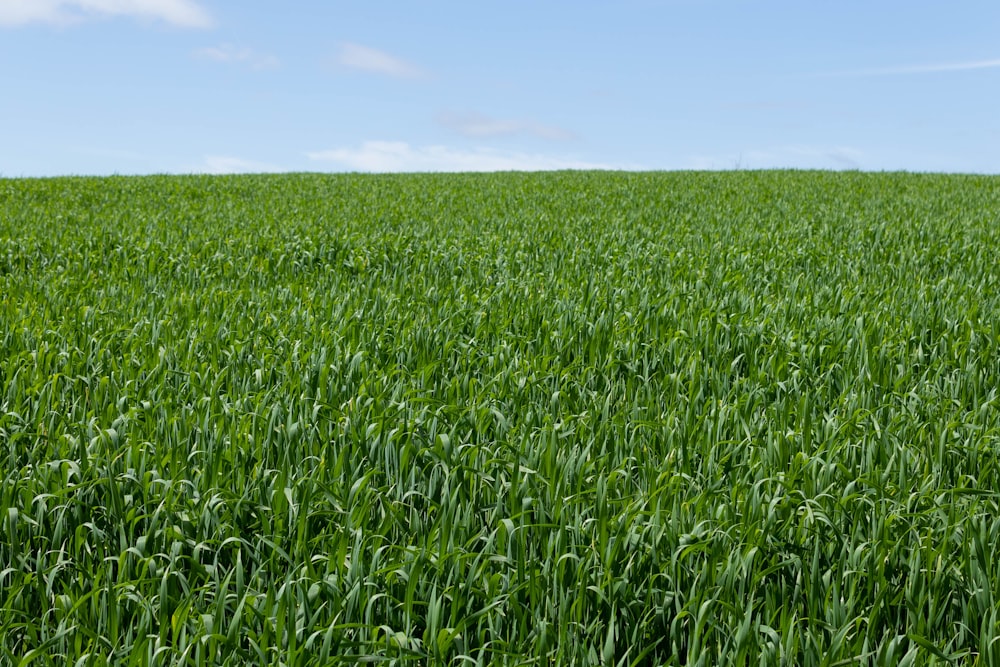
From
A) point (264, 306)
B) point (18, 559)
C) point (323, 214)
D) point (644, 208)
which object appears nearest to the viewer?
point (18, 559)

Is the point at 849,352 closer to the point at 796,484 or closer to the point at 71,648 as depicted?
the point at 796,484

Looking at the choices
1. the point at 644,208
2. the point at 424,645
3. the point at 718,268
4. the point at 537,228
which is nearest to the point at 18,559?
the point at 424,645

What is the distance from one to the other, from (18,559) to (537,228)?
1025cm

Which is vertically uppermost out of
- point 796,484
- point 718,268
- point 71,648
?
point 718,268

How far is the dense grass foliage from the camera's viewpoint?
2.48 meters

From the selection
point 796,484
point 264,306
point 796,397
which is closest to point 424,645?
point 796,484

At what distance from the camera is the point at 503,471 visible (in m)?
3.52

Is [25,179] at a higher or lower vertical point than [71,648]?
higher

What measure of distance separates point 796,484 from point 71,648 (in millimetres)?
2610

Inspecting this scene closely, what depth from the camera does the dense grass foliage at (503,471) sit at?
248cm

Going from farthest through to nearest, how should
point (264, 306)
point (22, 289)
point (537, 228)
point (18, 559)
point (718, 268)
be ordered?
point (537, 228) < point (718, 268) < point (22, 289) < point (264, 306) < point (18, 559)

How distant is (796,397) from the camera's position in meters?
4.80

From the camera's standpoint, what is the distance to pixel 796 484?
344cm

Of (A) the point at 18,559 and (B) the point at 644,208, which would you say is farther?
(B) the point at 644,208
